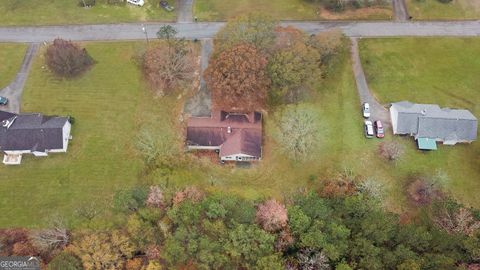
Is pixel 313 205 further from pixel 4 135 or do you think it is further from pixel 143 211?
pixel 4 135

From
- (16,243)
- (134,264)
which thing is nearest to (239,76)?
(134,264)

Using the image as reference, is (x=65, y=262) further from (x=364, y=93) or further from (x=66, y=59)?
(x=364, y=93)

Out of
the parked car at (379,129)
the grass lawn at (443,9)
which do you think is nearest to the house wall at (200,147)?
the parked car at (379,129)

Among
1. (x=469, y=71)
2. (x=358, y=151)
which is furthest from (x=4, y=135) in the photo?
(x=469, y=71)

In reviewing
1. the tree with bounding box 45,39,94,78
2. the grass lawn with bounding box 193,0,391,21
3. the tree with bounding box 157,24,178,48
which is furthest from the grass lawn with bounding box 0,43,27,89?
the grass lawn with bounding box 193,0,391,21

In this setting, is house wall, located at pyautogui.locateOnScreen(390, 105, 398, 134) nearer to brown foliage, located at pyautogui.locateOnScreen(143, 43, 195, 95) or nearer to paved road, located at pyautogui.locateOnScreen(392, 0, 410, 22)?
paved road, located at pyautogui.locateOnScreen(392, 0, 410, 22)

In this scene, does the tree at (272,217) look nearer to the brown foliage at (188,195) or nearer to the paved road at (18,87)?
the brown foliage at (188,195)
